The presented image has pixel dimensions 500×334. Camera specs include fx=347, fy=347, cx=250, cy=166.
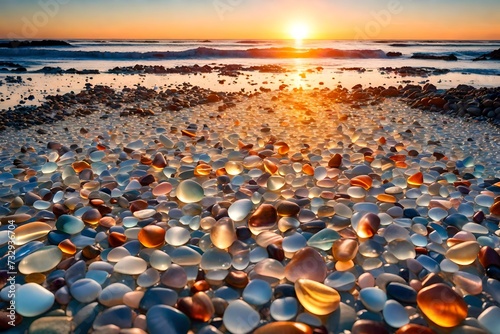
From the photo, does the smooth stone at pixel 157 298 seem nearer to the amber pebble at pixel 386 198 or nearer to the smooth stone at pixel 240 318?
the smooth stone at pixel 240 318

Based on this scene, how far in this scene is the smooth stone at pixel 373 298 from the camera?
1.24 metres

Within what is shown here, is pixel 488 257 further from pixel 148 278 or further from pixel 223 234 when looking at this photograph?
pixel 148 278

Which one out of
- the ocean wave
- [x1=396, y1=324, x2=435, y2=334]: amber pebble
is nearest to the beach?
[x1=396, y1=324, x2=435, y2=334]: amber pebble

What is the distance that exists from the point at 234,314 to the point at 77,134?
129 inches

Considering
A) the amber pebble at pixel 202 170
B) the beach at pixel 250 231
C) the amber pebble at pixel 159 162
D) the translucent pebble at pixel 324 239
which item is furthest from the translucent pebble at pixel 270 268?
the amber pebble at pixel 159 162

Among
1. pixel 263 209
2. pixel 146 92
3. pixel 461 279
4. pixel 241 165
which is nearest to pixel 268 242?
pixel 263 209

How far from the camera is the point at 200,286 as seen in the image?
1333 mm

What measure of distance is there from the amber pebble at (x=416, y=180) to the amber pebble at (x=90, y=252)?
6.46 feet

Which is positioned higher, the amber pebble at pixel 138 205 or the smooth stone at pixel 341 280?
the amber pebble at pixel 138 205

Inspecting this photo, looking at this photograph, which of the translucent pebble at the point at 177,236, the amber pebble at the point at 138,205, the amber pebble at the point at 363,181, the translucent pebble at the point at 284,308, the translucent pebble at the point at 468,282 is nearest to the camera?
the translucent pebble at the point at 284,308

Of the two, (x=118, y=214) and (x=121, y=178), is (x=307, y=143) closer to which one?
(x=121, y=178)

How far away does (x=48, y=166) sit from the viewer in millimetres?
2605

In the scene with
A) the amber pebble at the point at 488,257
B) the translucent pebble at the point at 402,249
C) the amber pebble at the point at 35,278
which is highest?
the amber pebble at the point at 488,257

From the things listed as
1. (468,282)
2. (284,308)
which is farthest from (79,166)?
(468,282)
